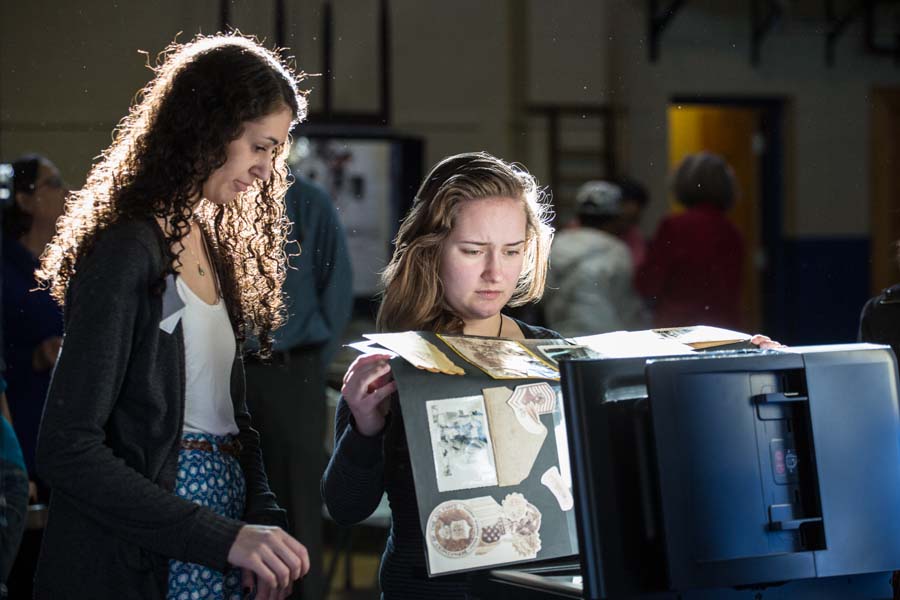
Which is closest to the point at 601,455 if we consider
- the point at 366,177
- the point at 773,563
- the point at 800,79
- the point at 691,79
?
the point at 773,563

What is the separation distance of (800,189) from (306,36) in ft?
5.70

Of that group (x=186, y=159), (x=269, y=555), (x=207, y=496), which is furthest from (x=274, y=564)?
(x=186, y=159)

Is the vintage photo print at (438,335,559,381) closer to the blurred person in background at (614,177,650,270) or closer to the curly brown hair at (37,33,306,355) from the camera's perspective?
the curly brown hair at (37,33,306,355)

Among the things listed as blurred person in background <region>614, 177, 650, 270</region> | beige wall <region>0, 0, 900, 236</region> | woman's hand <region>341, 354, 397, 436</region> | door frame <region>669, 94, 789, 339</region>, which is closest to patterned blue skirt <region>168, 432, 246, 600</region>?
woman's hand <region>341, 354, 397, 436</region>

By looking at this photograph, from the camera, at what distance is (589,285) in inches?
124

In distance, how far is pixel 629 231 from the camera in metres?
4.11

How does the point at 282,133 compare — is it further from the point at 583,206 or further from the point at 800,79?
the point at 800,79

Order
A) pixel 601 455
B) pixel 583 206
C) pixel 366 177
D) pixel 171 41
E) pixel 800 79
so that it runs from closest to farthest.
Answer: pixel 601 455 → pixel 171 41 → pixel 366 177 → pixel 583 206 → pixel 800 79

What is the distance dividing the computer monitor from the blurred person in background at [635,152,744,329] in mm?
1461

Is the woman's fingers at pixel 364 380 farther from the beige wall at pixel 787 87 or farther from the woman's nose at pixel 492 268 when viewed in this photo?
the beige wall at pixel 787 87

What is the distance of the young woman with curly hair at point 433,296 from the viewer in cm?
138

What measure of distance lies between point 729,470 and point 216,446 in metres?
0.69

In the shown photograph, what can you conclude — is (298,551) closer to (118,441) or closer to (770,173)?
(118,441)

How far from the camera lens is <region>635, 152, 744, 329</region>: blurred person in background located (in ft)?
8.80
